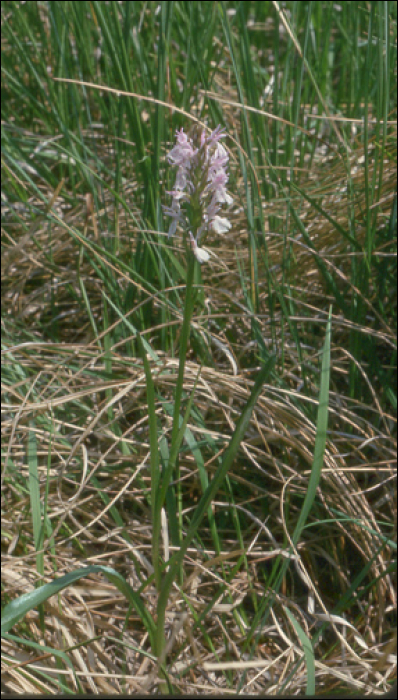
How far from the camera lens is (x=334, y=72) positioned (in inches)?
82.7

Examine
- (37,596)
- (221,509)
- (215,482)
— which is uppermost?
(215,482)

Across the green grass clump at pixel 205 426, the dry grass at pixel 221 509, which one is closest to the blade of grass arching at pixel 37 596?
the green grass clump at pixel 205 426

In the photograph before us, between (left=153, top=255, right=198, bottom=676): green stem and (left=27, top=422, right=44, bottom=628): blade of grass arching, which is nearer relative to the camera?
(left=153, top=255, right=198, bottom=676): green stem

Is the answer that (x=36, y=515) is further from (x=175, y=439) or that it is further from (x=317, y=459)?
(x=317, y=459)

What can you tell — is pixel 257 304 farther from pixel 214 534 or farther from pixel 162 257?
pixel 214 534

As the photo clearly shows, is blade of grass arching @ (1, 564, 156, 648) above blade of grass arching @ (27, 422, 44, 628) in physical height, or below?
above

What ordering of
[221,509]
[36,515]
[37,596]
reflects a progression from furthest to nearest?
1. [221,509]
2. [36,515]
3. [37,596]

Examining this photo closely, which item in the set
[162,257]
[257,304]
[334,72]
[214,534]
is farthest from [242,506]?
[334,72]

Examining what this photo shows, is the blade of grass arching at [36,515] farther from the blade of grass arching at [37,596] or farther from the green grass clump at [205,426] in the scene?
the blade of grass arching at [37,596]

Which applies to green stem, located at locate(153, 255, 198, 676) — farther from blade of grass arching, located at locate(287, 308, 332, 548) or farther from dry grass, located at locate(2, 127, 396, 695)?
blade of grass arching, located at locate(287, 308, 332, 548)

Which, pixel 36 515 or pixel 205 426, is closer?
pixel 36 515

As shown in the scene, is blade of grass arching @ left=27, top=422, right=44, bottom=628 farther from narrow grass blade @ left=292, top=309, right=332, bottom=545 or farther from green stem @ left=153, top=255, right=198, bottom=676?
narrow grass blade @ left=292, top=309, right=332, bottom=545

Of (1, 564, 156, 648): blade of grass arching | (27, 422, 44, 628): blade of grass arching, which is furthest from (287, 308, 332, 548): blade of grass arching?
(27, 422, 44, 628): blade of grass arching

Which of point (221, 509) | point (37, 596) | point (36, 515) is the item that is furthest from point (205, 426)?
point (37, 596)
